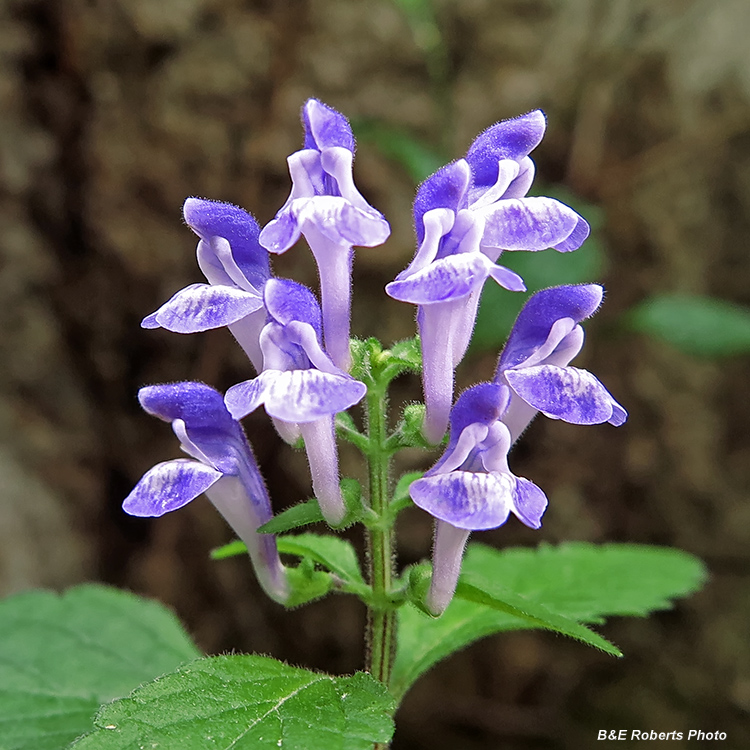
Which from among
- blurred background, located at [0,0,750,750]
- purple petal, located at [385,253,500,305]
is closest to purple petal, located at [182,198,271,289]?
purple petal, located at [385,253,500,305]

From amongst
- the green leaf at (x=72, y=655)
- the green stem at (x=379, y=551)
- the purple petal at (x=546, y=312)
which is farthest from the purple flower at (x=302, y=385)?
the green leaf at (x=72, y=655)

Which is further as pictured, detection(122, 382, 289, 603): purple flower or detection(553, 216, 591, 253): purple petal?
detection(553, 216, 591, 253): purple petal

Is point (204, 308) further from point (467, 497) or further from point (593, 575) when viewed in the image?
point (593, 575)

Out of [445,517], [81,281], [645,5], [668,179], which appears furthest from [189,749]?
[645,5]

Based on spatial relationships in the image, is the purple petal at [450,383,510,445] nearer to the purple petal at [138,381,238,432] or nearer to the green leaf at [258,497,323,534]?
the green leaf at [258,497,323,534]

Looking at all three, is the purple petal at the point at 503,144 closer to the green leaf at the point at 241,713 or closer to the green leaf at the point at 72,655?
the green leaf at the point at 241,713

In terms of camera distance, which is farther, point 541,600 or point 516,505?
point 541,600

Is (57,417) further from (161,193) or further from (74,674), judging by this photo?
(74,674)
